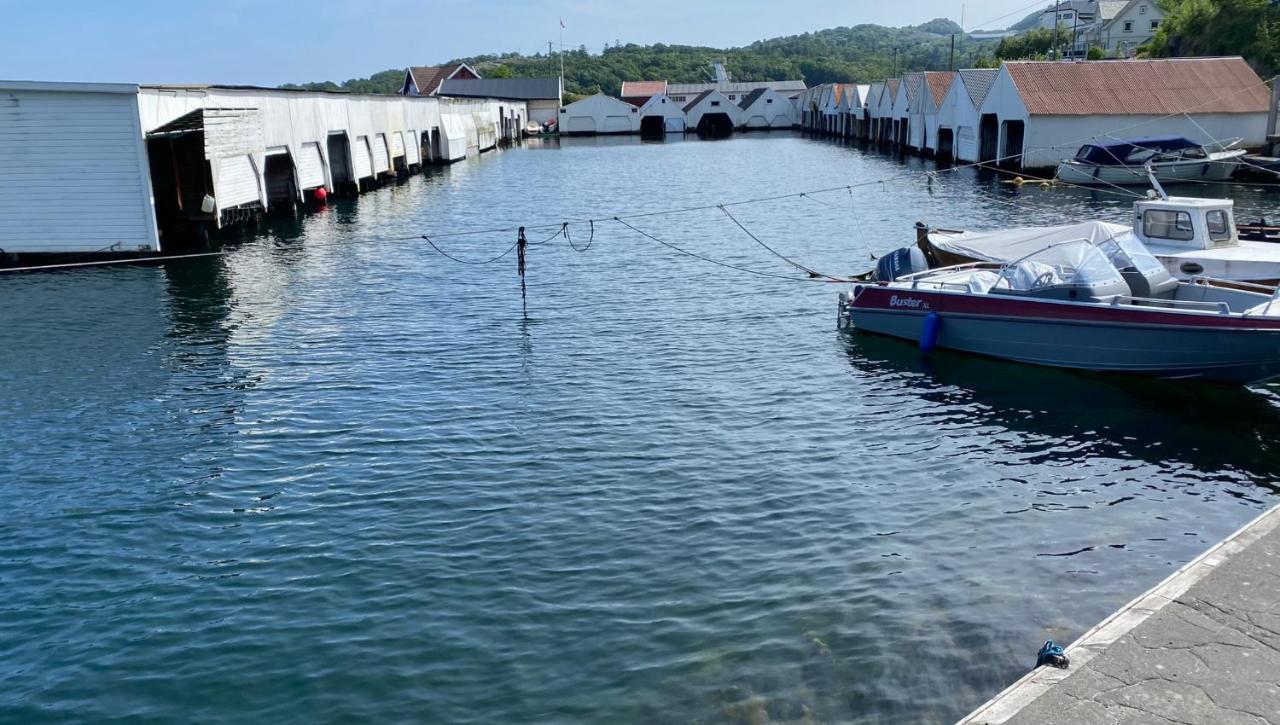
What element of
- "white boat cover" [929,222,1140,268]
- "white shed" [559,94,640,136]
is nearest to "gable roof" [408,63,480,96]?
"white shed" [559,94,640,136]

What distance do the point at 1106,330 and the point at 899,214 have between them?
29.8m

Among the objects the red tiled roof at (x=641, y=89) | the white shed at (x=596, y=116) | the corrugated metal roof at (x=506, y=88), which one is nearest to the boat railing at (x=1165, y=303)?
the white shed at (x=596, y=116)

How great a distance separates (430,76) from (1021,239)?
155546mm

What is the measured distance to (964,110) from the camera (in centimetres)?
8044

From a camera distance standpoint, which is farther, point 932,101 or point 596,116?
point 596,116

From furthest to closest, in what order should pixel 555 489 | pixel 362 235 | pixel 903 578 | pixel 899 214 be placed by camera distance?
pixel 899 214
pixel 362 235
pixel 555 489
pixel 903 578

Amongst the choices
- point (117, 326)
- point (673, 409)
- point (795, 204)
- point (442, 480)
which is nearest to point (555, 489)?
point (442, 480)

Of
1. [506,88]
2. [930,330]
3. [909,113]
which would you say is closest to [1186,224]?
[930,330]

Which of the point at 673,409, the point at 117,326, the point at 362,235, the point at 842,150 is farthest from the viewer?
the point at 842,150

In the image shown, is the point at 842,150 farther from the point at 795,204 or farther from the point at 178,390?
the point at 178,390

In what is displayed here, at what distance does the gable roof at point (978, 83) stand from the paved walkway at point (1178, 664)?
70.4 m

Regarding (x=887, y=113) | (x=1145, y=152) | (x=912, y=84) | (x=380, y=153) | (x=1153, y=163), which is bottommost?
(x=1153, y=163)

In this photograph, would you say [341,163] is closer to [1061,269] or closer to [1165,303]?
[1061,269]

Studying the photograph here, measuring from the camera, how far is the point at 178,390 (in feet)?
74.1
